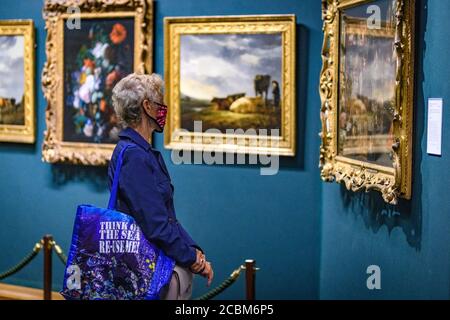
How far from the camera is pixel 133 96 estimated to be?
5.57 meters

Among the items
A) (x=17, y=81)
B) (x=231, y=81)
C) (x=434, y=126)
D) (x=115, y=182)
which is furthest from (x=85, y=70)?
(x=434, y=126)

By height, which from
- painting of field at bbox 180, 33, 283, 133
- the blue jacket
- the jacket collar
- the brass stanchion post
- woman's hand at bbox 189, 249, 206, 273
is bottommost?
the brass stanchion post

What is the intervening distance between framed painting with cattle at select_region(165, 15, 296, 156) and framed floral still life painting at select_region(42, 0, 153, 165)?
1.89ft

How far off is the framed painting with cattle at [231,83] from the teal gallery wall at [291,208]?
141mm

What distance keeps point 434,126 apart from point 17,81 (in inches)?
221

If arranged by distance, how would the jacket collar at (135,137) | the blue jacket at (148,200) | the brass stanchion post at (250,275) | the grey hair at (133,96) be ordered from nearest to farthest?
the blue jacket at (148,200), the jacket collar at (135,137), the grey hair at (133,96), the brass stanchion post at (250,275)

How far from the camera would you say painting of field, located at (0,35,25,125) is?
31.1 feet

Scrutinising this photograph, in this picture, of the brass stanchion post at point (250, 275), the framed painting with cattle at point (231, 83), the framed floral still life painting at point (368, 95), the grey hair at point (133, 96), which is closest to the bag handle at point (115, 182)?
the grey hair at point (133, 96)

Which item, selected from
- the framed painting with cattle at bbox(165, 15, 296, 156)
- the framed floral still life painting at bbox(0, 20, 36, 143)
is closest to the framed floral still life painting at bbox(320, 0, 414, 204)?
the framed painting with cattle at bbox(165, 15, 296, 156)

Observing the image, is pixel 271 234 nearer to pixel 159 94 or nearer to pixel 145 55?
pixel 145 55

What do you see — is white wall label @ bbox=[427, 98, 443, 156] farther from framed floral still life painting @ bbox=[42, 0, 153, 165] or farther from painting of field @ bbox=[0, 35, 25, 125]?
painting of field @ bbox=[0, 35, 25, 125]

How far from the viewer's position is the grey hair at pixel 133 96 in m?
5.57

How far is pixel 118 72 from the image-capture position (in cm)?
889

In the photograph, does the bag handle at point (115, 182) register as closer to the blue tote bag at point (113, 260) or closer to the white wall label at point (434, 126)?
the blue tote bag at point (113, 260)
